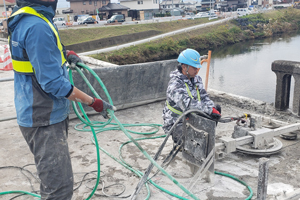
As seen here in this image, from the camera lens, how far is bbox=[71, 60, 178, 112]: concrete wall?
20.1ft

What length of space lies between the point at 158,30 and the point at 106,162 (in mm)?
33318

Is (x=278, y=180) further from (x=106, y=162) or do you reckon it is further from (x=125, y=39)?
(x=125, y=39)

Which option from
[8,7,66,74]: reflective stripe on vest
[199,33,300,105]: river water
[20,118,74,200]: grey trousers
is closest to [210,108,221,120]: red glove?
[20,118,74,200]: grey trousers

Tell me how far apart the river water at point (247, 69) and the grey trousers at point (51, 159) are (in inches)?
498

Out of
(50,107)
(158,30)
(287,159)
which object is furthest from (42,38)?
(158,30)

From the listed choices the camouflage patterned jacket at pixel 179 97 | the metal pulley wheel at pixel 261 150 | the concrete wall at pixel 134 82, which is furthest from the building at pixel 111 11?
the metal pulley wheel at pixel 261 150

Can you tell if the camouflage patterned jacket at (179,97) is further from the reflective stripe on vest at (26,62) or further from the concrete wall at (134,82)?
the concrete wall at (134,82)

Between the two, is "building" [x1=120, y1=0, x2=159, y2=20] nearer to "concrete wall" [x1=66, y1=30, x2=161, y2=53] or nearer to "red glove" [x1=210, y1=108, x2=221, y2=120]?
"concrete wall" [x1=66, y1=30, x2=161, y2=53]

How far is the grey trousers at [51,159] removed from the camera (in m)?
2.46

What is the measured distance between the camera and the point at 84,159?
4.38 m

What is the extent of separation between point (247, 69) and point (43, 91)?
65.9 feet

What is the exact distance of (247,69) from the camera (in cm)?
2111

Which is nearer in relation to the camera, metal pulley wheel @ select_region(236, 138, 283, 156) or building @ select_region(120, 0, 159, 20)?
metal pulley wheel @ select_region(236, 138, 283, 156)

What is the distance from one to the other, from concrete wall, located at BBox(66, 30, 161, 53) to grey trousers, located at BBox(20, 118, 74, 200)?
968 inches
